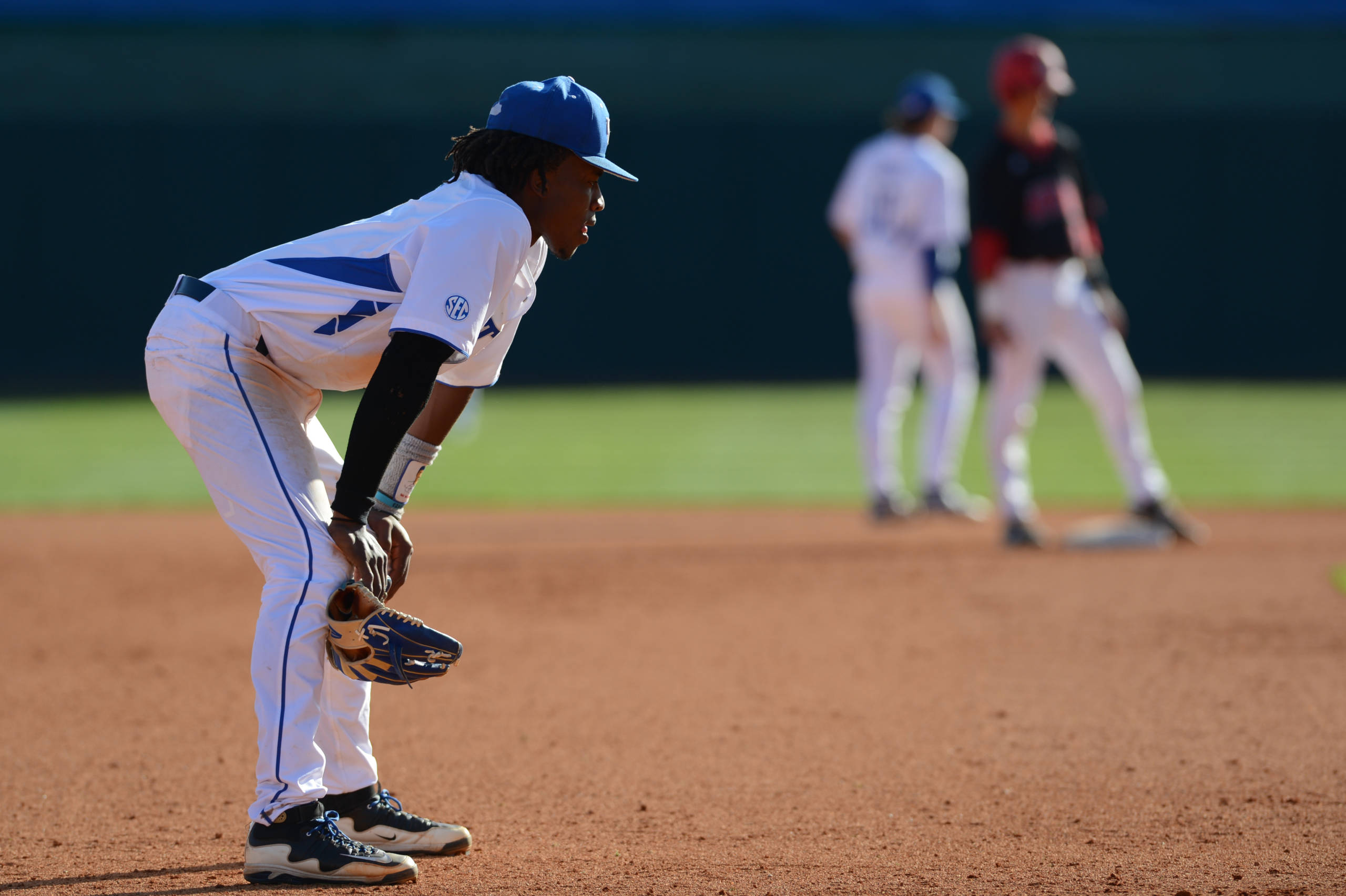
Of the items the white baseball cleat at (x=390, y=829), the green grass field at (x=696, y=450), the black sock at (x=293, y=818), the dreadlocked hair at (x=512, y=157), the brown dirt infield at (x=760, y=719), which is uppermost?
the dreadlocked hair at (x=512, y=157)

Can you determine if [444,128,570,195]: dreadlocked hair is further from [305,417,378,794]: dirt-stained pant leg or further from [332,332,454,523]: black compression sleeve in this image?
[305,417,378,794]: dirt-stained pant leg

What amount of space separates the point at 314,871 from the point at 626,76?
18.0m

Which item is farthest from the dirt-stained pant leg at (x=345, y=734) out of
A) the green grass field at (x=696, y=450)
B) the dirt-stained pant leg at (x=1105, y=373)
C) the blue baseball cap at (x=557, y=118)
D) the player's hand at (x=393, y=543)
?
the green grass field at (x=696, y=450)

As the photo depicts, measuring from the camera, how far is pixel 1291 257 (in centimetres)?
1897

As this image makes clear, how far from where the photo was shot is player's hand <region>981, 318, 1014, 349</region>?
25.0 ft

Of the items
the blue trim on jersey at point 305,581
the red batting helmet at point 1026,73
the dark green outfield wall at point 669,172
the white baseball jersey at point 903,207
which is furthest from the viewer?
the dark green outfield wall at point 669,172

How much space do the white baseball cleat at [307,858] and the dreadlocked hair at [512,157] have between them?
1.40 metres

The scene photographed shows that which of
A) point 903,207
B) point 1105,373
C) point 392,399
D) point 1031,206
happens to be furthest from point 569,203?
point 903,207

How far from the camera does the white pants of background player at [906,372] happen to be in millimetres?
8594

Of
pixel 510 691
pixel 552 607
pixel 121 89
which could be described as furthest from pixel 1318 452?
pixel 121 89

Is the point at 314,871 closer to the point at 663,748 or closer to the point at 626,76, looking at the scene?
the point at 663,748

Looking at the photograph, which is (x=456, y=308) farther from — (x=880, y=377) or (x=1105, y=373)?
(x=880, y=377)

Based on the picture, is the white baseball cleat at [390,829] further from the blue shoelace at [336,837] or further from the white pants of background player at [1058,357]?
the white pants of background player at [1058,357]

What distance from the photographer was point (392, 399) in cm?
301
